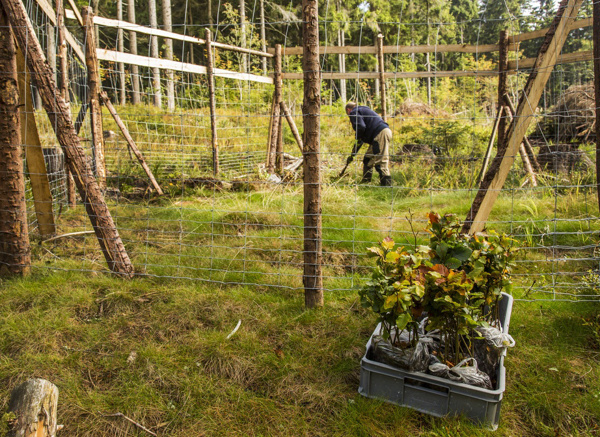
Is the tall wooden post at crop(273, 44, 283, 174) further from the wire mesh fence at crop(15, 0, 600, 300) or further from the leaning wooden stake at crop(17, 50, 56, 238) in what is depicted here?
the leaning wooden stake at crop(17, 50, 56, 238)

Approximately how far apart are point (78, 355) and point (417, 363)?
240 cm

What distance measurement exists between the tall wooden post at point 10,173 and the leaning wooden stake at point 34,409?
2.41 m

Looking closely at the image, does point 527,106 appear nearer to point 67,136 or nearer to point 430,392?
point 430,392

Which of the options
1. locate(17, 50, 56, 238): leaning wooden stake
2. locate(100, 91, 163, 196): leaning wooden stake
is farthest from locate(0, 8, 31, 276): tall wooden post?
locate(100, 91, 163, 196): leaning wooden stake

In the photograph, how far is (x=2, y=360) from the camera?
10.6 feet

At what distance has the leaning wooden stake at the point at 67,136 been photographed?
3.93m

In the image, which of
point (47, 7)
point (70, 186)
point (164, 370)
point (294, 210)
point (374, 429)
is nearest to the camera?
point (374, 429)

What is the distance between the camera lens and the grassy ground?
2699 mm

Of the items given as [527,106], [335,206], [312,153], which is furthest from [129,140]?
[527,106]

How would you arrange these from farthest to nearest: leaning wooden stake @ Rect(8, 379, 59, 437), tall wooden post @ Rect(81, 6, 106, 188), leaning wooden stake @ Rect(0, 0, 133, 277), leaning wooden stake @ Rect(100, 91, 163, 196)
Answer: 1. leaning wooden stake @ Rect(100, 91, 163, 196)
2. tall wooden post @ Rect(81, 6, 106, 188)
3. leaning wooden stake @ Rect(0, 0, 133, 277)
4. leaning wooden stake @ Rect(8, 379, 59, 437)

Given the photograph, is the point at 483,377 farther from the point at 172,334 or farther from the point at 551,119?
the point at 551,119

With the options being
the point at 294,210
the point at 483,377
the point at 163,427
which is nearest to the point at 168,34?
the point at 294,210

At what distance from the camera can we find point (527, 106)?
3670 millimetres

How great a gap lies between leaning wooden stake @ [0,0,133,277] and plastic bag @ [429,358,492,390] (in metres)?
3.01
